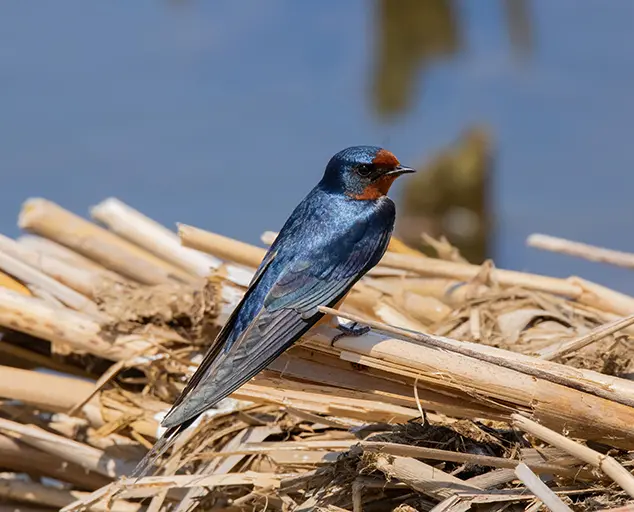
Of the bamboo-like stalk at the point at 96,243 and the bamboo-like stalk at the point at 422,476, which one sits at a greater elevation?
the bamboo-like stalk at the point at 96,243

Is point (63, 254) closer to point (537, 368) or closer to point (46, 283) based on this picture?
point (46, 283)

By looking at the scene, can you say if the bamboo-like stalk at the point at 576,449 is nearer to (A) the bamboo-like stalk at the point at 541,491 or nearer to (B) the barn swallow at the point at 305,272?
(A) the bamboo-like stalk at the point at 541,491

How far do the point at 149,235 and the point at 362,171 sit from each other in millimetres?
1308

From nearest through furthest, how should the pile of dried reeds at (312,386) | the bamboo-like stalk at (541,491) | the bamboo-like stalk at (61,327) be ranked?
1. the bamboo-like stalk at (541,491)
2. the pile of dried reeds at (312,386)
3. the bamboo-like stalk at (61,327)

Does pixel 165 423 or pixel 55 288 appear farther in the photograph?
pixel 55 288

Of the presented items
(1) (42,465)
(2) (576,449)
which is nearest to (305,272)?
(2) (576,449)

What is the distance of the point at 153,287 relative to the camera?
358 centimetres

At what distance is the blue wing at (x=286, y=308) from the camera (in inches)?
97.8

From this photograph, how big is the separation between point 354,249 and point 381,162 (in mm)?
249

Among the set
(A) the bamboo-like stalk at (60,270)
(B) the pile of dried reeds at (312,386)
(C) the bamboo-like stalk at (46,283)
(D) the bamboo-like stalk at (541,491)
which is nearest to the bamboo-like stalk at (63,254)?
(B) the pile of dried reeds at (312,386)

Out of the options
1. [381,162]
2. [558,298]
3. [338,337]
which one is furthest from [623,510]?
[558,298]

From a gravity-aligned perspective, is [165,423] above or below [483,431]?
above

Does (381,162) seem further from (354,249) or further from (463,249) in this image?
(463,249)

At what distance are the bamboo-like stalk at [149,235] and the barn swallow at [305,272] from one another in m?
0.94
